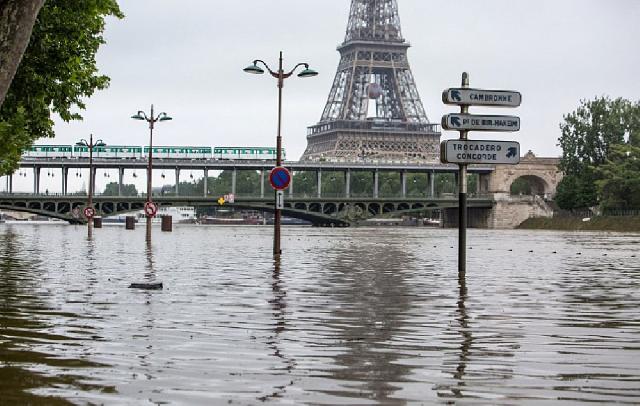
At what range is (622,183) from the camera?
13012cm

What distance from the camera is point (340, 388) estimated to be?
26.7 feet

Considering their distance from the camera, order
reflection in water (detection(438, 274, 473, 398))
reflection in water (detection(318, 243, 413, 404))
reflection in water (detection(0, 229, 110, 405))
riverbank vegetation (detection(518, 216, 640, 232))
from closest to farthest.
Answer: reflection in water (detection(0, 229, 110, 405)), reflection in water (detection(438, 274, 473, 398)), reflection in water (detection(318, 243, 413, 404)), riverbank vegetation (detection(518, 216, 640, 232))

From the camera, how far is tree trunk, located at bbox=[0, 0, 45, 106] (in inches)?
314

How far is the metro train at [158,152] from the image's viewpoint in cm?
16275

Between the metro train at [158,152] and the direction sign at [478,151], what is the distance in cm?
14097

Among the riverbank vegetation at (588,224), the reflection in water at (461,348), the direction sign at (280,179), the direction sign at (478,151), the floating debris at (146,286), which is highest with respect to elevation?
the direction sign at (478,151)

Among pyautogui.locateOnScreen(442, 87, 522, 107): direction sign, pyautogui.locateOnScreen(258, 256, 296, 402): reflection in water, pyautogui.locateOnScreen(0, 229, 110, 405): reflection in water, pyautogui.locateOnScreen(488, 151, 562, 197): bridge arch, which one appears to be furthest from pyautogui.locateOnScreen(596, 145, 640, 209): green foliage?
pyautogui.locateOnScreen(0, 229, 110, 405): reflection in water

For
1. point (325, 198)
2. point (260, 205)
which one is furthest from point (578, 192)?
point (260, 205)

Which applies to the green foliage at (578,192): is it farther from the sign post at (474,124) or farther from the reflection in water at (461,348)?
the reflection in water at (461,348)

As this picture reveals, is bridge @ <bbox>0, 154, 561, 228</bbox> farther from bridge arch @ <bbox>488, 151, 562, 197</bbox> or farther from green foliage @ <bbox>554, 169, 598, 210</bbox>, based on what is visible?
green foliage @ <bbox>554, 169, 598, 210</bbox>

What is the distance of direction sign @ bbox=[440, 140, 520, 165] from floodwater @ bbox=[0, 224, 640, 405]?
3.61m

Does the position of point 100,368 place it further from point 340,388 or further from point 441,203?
point 441,203

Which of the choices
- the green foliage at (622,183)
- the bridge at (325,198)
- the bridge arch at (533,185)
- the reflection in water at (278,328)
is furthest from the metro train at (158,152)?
the reflection in water at (278,328)

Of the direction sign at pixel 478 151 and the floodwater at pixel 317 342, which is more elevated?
the direction sign at pixel 478 151
